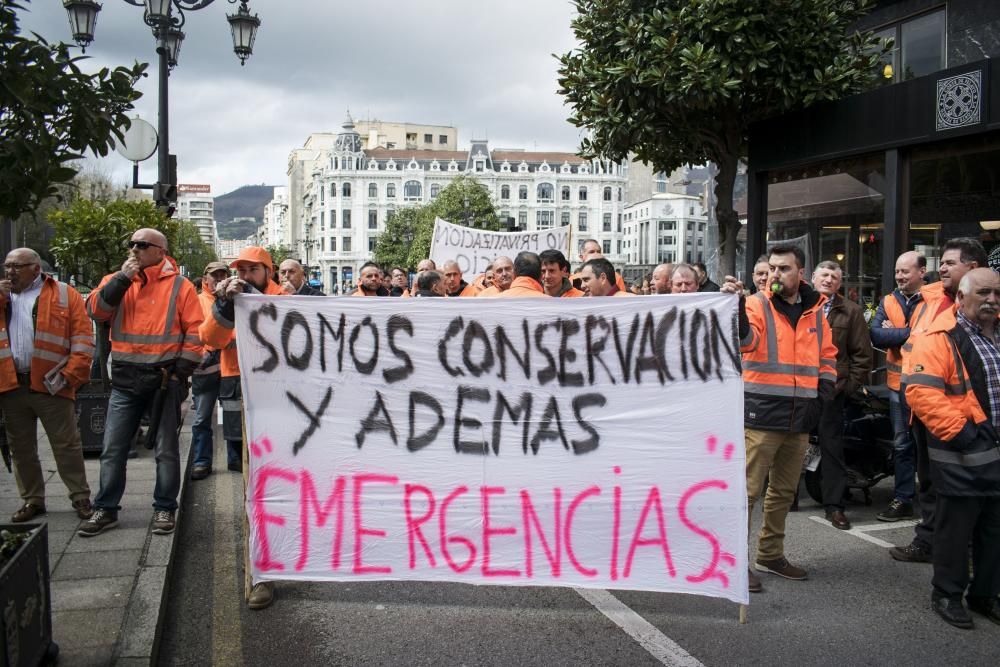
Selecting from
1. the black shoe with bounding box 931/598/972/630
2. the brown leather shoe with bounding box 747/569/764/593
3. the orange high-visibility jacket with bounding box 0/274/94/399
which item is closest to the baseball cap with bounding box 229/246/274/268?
the orange high-visibility jacket with bounding box 0/274/94/399

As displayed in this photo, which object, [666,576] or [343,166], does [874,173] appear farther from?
[343,166]

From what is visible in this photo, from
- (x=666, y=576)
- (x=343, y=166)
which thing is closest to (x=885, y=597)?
(x=666, y=576)

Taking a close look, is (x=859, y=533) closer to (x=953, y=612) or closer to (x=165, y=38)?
(x=953, y=612)

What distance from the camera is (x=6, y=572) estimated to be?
9.19ft

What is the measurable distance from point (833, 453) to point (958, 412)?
203 centimetres

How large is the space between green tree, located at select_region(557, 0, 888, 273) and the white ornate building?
95974mm

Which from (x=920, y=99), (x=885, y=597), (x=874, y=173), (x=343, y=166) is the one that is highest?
(x=343, y=166)

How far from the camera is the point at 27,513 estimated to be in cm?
530

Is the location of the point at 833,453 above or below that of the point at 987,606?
above

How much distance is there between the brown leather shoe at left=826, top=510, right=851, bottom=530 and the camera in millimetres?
5828

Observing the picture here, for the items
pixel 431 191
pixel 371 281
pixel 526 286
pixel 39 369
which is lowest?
pixel 39 369

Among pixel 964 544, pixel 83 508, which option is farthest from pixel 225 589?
pixel 964 544

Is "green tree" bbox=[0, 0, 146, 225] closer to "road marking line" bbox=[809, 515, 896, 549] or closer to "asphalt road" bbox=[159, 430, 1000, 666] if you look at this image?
"asphalt road" bbox=[159, 430, 1000, 666]

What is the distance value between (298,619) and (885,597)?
10.5ft
